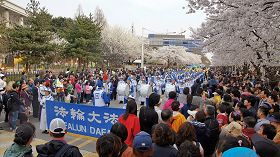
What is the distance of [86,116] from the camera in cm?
910

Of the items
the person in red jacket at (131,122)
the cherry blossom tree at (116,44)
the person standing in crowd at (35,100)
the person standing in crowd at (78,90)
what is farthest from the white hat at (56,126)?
the cherry blossom tree at (116,44)

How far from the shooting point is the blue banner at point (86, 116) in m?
8.58

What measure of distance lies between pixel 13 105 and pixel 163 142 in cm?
760

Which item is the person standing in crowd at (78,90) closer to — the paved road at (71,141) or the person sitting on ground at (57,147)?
the paved road at (71,141)

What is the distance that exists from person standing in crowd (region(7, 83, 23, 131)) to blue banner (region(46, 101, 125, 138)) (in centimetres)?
109

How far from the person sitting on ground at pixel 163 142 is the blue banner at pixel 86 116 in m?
4.23

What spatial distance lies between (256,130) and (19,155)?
3.88 meters

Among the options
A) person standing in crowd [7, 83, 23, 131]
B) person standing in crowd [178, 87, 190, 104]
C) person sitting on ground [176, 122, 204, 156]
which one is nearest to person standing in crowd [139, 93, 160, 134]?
person sitting on ground [176, 122, 204, 156]

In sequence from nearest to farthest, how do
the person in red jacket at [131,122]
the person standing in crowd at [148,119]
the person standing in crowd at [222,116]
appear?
the person in red jacket at [131,122] < the person standing in crowd at [148,119] < the person standing in crowd at [222,116]

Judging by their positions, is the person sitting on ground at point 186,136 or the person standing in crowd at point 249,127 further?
the person standing in crowd at point 249,127

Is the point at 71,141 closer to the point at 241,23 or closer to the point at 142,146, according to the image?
the point at 142,146

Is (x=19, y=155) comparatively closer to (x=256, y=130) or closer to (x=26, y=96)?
(x=256, y=130)

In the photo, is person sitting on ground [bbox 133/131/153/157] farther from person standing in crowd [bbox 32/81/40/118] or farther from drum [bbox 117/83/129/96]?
drum [bbox 117/83/129/96]

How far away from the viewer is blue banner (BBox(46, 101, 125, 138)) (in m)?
8.58
